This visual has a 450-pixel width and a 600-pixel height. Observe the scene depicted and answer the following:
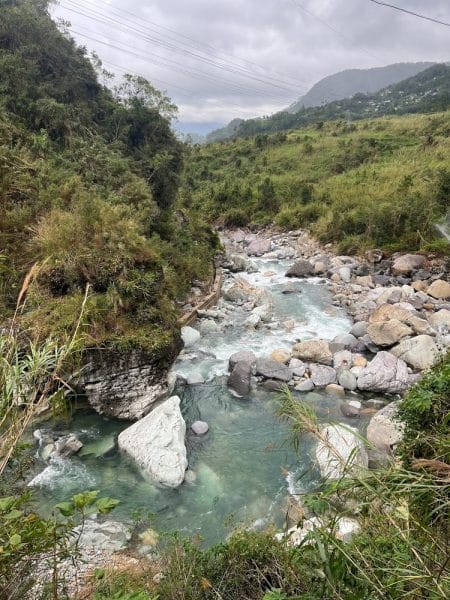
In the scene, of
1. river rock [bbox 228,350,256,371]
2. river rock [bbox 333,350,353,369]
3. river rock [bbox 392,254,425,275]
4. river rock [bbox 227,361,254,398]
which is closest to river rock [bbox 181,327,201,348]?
river rock [bbox 228,350,256,371]

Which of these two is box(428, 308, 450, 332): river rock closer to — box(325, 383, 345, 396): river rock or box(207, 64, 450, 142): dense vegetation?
box(325, 383, 345, 396): river rock

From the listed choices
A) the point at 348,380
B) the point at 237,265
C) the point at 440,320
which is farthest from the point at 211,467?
the point at 237,265

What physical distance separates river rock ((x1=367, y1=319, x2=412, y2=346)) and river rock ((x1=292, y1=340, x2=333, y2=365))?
1.21m

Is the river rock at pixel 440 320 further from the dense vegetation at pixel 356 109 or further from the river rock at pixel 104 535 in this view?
the dense vegetation at pixel 356 109

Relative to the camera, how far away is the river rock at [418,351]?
7621 mm

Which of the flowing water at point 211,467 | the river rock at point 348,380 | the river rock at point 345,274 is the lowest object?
the flowing water at point 211,467

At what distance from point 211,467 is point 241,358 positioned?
289 cm

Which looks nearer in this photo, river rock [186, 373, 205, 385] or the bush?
river rock [186, 373, 205, 385]

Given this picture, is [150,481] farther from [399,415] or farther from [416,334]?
[416,334]

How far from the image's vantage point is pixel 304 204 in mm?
20766

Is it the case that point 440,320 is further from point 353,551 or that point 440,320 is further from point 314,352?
point 353,551

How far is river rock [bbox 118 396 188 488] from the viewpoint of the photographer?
16.7 ft

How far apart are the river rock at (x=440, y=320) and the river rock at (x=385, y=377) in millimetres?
2242

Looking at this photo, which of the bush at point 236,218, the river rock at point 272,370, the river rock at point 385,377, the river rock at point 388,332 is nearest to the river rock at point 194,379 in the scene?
the river rock at point 272,370
